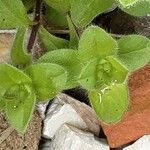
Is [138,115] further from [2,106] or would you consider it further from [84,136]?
[2,106]

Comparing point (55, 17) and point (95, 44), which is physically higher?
point (95, 44)

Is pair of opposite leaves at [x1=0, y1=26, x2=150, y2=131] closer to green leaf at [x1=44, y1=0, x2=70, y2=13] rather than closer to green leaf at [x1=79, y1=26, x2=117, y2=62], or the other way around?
green leaf at [x1=79, y1=26, x2=117, y2=62]

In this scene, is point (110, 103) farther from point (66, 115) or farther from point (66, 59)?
point (66, 115)

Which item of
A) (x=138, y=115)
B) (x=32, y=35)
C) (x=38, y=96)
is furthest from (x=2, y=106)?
(x=138, y=115)

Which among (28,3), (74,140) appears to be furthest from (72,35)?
(74,140)

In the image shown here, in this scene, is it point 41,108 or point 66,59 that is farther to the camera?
point 41,108

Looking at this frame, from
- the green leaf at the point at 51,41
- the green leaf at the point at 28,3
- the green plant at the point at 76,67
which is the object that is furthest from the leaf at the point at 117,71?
the green leaf at the point at 28,3

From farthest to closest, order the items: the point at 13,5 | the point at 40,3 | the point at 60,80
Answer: the point at 40,3 → the point at 13,5 → the point at 60,80
